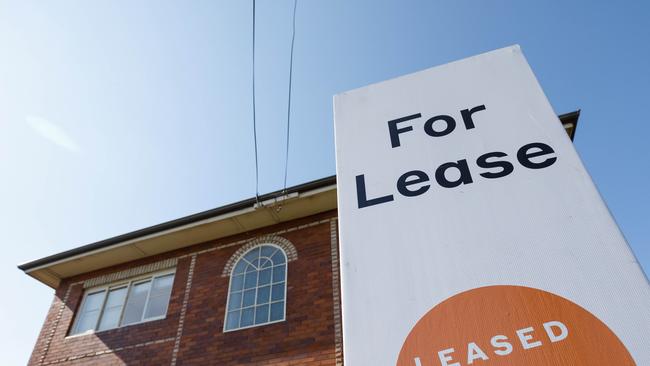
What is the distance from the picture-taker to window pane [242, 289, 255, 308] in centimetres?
852

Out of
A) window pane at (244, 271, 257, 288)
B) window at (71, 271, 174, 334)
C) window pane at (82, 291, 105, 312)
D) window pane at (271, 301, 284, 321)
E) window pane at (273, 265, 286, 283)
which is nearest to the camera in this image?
window pane at (271, 301, 284, 321)

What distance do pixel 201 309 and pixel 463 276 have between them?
25.1 feet

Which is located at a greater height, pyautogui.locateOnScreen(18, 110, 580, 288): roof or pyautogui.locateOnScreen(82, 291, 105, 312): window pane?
pyautogui.locateOnScreen(18, 110, 580, 288): roof

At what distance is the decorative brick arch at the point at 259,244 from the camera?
884 cm

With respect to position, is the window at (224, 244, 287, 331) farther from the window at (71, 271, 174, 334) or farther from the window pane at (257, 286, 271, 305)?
the window at (71, 271, 174, 334)

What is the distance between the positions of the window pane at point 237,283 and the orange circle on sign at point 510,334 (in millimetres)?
7395

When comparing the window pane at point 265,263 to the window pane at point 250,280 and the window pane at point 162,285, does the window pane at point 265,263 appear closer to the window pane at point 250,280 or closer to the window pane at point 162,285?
the window pane at point 250,280

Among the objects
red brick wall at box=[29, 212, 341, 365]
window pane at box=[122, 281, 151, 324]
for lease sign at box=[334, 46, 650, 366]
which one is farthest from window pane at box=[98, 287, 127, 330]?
for lease sign at box=[334, 46, 650, 366]

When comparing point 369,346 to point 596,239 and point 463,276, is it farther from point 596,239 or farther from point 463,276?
point 596,239

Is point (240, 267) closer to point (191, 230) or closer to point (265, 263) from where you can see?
point (265, 263)

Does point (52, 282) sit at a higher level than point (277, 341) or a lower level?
higher

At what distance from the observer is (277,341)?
25.3ft

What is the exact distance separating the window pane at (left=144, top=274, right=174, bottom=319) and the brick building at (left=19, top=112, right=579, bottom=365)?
0.02 m

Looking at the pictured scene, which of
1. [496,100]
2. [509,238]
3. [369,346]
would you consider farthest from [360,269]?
[496,100]
